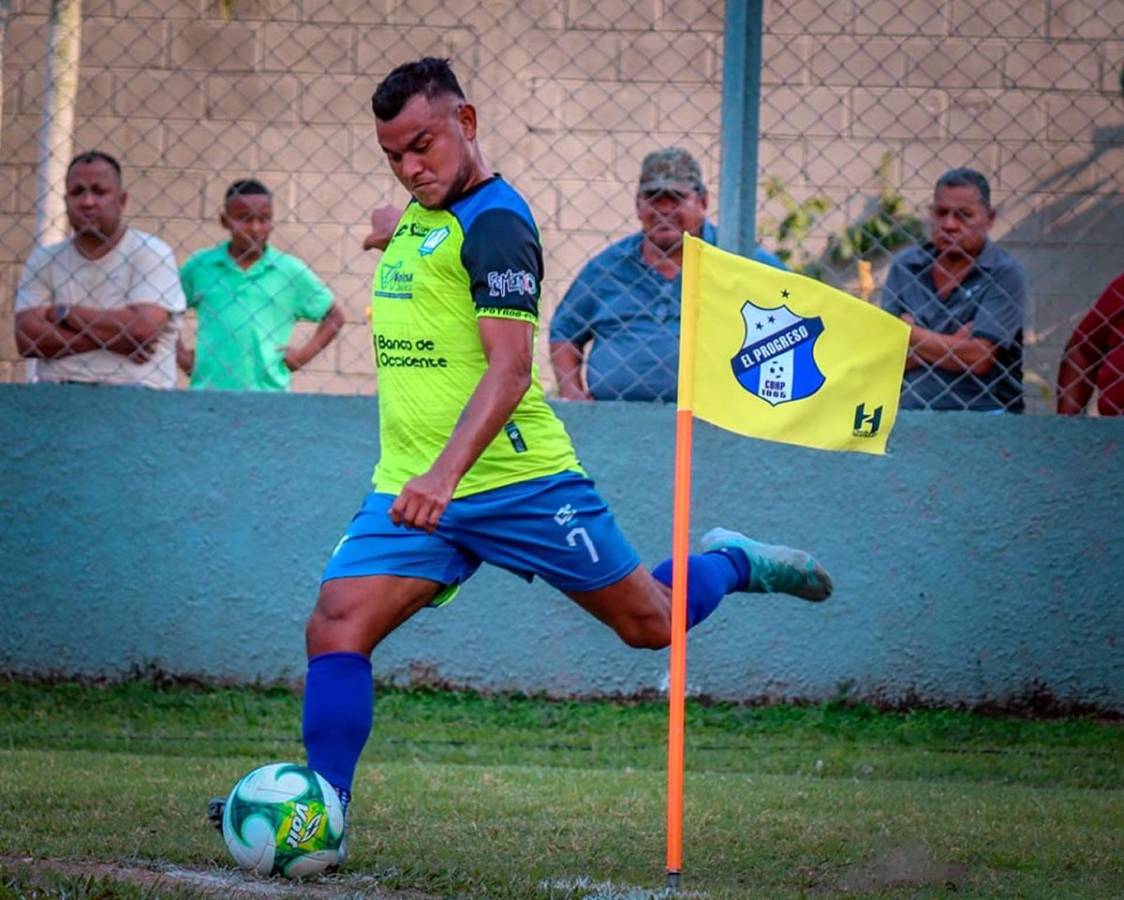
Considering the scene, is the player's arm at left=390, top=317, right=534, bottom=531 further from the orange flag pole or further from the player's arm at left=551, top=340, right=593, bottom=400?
the player's arm at left=551, top=340, right=593, bottom=400

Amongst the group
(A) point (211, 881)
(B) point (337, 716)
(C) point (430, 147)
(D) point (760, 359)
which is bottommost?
(A) point (211, 881)

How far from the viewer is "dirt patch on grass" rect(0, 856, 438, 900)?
3889 millimetres

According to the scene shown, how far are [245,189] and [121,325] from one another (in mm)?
897

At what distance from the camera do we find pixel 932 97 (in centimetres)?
745

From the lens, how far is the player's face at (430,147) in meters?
4.41

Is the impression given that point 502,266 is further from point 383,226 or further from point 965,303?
point 965,303

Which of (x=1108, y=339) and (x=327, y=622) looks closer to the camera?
(x=327, y=622)

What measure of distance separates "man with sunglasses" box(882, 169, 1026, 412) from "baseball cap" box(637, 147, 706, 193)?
987mm

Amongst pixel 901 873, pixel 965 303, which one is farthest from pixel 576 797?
pixel 965 303

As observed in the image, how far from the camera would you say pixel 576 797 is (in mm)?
5562

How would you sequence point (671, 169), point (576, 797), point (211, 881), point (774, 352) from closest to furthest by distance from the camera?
point (211, 881) → point (774, 352) → point (576, 797) → point (671, 169)

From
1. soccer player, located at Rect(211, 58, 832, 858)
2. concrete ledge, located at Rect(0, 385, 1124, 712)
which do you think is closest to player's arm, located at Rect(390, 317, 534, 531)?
soccer player, located at Rect(211, 58, 832, 858)

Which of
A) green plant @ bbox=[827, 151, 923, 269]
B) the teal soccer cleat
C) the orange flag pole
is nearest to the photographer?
the orange flag pole

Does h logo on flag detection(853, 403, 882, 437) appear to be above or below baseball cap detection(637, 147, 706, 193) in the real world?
below
